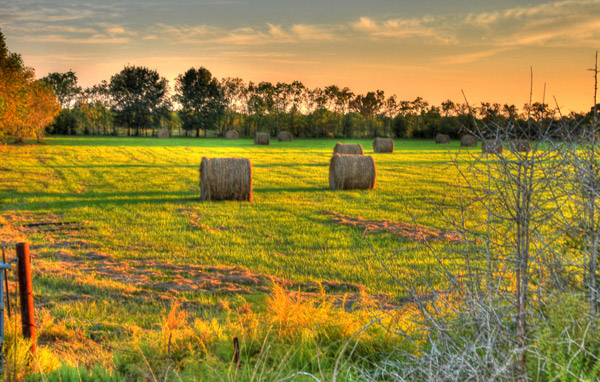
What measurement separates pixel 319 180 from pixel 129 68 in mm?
96608

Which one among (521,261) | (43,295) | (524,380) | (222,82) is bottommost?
(43,295)

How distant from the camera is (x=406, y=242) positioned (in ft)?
37.6

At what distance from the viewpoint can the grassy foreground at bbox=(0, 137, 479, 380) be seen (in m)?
5.26

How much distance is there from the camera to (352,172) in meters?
21.0

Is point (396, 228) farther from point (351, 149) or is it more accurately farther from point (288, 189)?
point (351, 149)

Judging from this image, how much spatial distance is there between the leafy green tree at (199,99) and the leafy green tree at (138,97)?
400 centimetres

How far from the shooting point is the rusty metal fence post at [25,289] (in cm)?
498

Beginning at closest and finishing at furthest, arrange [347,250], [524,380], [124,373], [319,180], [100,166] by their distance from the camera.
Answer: [524,380] → [124,373] → [347,250] → [319,180] → [100,166]

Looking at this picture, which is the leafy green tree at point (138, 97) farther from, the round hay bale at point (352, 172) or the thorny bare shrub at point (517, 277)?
the thorny bare shrub at point (517, 277)

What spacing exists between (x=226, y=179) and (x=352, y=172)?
5817 millimetres

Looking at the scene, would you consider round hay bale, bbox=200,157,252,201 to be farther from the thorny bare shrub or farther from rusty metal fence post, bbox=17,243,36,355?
the thorny bare shrub

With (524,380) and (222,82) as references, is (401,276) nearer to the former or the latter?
(524,380)

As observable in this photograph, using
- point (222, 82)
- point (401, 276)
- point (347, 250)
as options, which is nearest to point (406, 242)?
point (347, 250)

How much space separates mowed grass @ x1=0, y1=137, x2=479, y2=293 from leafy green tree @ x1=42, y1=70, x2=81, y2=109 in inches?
3592
